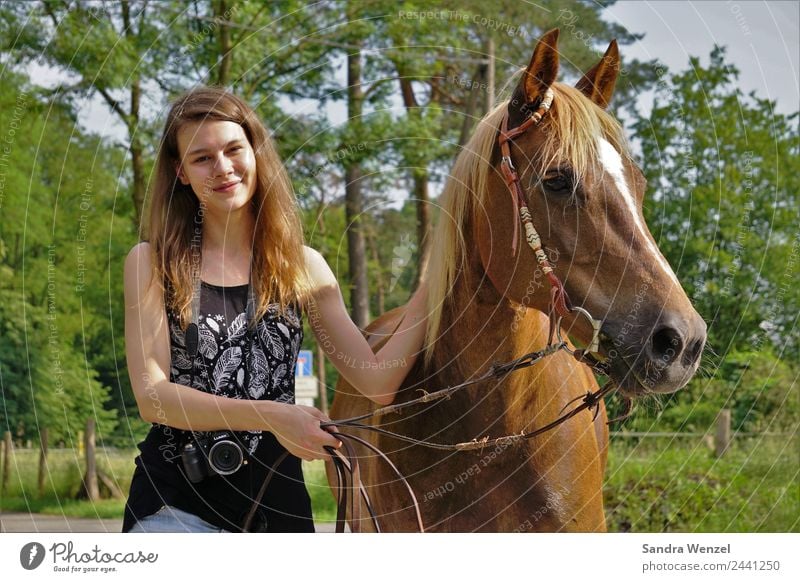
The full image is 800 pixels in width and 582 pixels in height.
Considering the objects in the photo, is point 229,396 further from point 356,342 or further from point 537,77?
point 537,77

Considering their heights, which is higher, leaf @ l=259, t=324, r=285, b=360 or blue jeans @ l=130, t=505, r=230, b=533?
leaf @ l=259, t=324, r=285, b=360

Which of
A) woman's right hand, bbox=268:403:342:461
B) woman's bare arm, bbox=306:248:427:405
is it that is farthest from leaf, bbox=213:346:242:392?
woman's bare arm, bbox=306:248:427:405

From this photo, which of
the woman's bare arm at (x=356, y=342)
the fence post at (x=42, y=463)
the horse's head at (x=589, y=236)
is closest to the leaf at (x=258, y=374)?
the woman's bare arm at (x=356, y=342)

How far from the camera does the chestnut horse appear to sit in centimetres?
256

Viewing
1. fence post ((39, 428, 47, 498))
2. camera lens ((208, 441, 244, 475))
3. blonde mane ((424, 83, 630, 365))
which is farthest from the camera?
fence post ((39, 428, 47, 498))

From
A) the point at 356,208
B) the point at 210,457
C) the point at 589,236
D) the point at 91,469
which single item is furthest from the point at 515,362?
the point at 91,469

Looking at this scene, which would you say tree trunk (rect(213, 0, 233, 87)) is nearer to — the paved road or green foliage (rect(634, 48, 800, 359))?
green foliage (rect(634, 48, 800, 359))

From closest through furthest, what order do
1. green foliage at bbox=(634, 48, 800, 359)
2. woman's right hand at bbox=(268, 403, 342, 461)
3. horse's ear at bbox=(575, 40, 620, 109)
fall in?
woman's right hand at bbox=(268, 403, 342, 461) < horse's ear at bbox=(575, 40, 620, 109) < green foliage at bbox=(634, 48, 800, 359)

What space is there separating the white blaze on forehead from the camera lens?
135 centimetres

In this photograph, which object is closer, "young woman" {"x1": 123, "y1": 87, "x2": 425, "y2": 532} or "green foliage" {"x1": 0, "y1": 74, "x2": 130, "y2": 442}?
"young woman" {"x1": 123, "y1": 87, "x2": 425, "y2": 532}

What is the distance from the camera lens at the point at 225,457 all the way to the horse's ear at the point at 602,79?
5.45 feet

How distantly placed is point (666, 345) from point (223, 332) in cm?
128

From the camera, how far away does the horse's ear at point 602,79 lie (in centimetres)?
289

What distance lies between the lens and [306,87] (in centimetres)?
852
